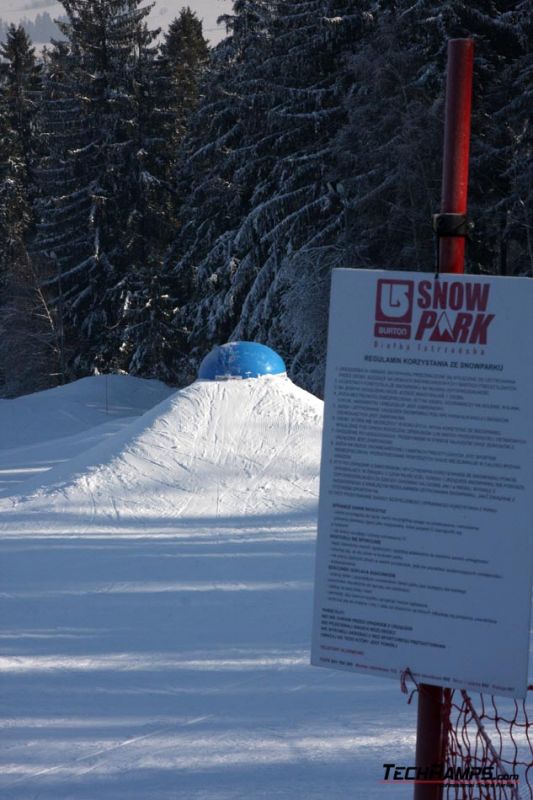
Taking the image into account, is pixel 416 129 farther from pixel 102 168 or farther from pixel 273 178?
pixel 102 168

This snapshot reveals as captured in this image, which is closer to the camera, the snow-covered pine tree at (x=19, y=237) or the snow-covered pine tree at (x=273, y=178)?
the snow-covered pine tree at (x=273, y=178)

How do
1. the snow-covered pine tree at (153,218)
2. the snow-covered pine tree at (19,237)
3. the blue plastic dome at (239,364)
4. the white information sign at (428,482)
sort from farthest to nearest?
the snow-covered pine tree at (19,237) < the snow-covered pine tree at (153,218) < the blue plastic dome at (239,364) < the white information sign at (428,482)

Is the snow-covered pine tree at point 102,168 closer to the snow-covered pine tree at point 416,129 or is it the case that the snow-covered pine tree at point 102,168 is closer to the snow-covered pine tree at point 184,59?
the snow-covered pine tree at point 184,59

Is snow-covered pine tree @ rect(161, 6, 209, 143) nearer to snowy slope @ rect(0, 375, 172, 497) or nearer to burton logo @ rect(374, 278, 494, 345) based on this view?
snowy slope @ rect(0, 375, 172, 497)

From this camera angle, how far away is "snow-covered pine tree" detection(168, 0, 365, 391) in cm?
2425

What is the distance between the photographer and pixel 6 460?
571 inches

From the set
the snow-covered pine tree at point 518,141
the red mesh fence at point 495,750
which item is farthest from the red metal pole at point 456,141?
the snow-covered pine tree at point 518,141

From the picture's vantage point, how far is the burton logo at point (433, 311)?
276cm

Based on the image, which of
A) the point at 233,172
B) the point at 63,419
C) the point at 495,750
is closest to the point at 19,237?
the point at 233,172

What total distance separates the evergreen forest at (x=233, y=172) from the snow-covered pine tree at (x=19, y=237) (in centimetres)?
9

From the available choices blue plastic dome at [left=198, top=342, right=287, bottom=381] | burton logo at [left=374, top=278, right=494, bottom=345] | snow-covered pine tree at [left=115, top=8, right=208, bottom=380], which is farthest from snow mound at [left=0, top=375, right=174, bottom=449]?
burton logo at [left=374, top=278, right=494, bottom=345]

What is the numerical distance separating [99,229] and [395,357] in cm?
3208

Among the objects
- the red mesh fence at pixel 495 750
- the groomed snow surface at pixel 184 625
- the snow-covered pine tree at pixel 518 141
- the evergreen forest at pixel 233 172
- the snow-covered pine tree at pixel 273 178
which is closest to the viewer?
the red mesh fence at pixel 495 750

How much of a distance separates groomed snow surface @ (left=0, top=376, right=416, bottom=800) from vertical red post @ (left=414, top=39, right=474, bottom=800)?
1.30 meters
